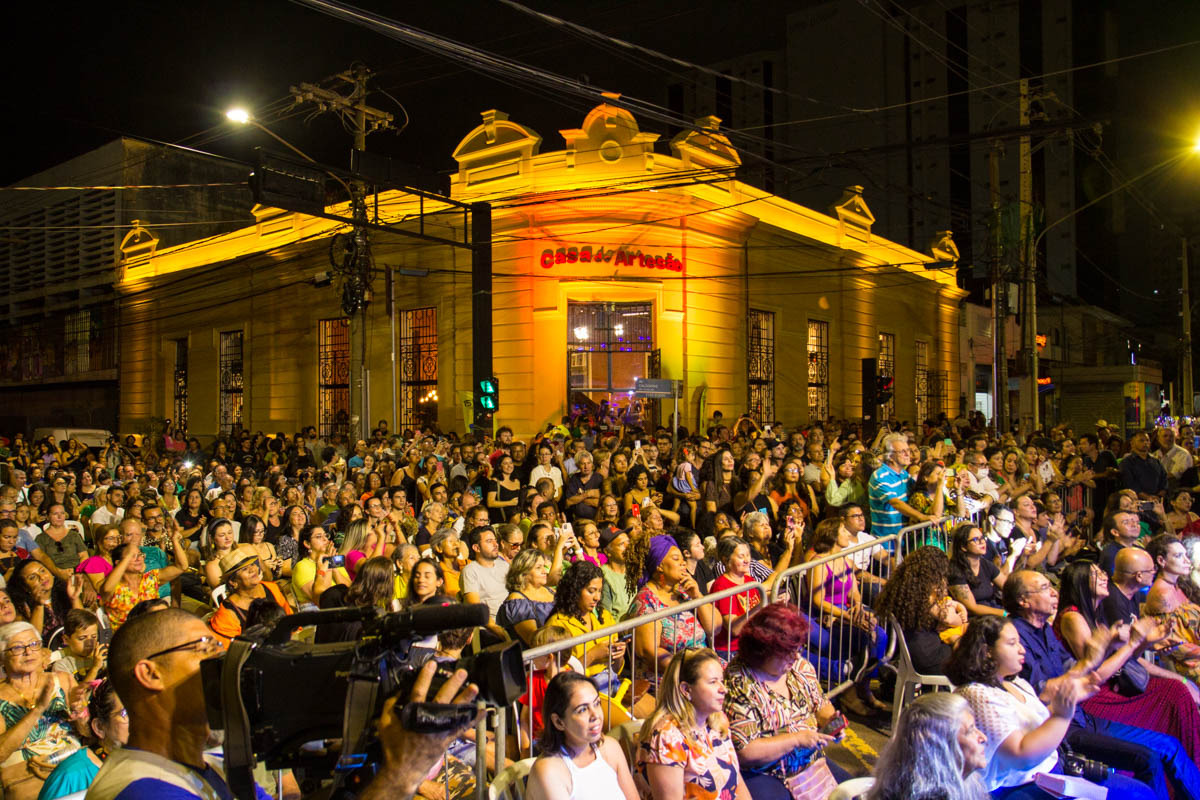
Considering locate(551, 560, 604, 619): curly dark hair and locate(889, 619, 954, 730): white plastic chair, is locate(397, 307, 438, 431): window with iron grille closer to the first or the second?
locate(551, 560, 604, 619): curly dark hair

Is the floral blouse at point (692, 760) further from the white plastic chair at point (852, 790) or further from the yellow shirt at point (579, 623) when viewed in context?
the yellow shirt at point (579, 623)

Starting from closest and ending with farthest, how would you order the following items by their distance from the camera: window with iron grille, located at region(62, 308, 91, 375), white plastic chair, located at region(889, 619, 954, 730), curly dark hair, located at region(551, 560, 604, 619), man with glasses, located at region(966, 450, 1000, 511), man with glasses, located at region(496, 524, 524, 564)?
white plastic chair, located at region(889, 619, 954, 730)
curly dark hair, located at region(551, 560, 604, 619)
man with glasses, located at region(496, 524, 524, 564)
man with glasses, located at region(966, 450, 1000, 511)
window with iron grille, located at region(62, 308, 91, 375)

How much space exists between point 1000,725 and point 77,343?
36133 millimetres

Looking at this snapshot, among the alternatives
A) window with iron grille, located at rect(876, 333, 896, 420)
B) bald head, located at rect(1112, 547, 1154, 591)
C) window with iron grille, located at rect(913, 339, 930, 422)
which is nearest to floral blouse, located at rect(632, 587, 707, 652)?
bald head, located at rect(1112, 547, 1154, 591)

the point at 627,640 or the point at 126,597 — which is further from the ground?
the point at 627,640

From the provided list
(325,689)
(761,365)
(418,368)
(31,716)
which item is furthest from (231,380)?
(325,689)

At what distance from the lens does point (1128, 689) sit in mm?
4859

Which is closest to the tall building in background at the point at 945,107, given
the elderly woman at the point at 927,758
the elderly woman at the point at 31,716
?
the elderly woman at the point at 927,758

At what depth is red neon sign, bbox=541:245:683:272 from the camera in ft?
58.4

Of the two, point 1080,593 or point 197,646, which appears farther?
point 1080,593

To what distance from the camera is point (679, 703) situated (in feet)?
11.3

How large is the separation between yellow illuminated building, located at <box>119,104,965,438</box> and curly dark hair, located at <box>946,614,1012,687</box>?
34.0ft

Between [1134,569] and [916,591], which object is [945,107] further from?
Answer: [916,591]

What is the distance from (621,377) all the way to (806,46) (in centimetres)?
2796
